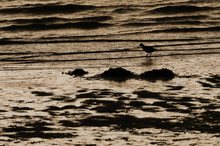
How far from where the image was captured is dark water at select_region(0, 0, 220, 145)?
36.2 ft

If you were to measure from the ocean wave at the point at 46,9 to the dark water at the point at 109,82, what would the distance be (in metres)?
0.15

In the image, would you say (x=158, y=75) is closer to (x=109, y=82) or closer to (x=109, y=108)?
→ (x=109, y=82)

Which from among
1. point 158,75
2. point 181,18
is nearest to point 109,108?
point 158,75

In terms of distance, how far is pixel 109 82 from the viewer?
14.9 m

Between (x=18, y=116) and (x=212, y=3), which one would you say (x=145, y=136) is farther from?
(x=212, y=3)

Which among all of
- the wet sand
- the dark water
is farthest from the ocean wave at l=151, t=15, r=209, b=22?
the wet sand

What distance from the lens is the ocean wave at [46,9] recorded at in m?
31.2

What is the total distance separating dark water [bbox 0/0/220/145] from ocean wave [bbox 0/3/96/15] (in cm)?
15

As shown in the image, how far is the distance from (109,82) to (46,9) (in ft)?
57.3

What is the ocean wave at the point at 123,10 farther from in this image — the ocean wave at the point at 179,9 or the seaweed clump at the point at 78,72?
the seaweed clump at the point at 78,72

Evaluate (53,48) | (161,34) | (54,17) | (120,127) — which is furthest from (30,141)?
(54,17)

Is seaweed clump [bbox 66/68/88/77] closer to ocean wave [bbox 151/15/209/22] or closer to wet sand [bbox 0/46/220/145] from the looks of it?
wet sand [bbox 0/46/220/145]

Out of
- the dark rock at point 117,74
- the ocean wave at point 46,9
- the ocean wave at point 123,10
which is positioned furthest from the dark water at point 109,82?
the dark rock at point 117,74

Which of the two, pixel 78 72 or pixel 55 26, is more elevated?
pixel 78 72
